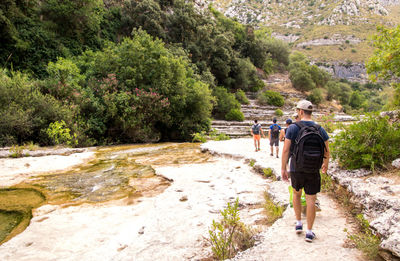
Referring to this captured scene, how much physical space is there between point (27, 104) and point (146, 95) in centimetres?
631

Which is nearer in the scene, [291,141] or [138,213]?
[291,141]

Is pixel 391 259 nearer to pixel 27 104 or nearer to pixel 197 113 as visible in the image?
pixel 27 104

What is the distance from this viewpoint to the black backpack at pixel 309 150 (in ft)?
9.22

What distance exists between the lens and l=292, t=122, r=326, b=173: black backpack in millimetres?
2811

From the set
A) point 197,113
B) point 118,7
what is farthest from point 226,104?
point 118,7

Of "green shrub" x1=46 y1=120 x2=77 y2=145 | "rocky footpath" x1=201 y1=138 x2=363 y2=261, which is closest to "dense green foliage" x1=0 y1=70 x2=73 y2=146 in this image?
"green shrub" x1=46 y1=120 x2=77 y2=145

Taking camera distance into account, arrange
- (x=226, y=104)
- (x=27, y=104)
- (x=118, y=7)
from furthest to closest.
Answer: (x=118, y=7) < (x=226, y=104) < (x=27, y=104)

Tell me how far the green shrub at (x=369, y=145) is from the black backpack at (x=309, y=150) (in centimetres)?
223

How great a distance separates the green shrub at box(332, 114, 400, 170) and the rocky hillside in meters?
71.0

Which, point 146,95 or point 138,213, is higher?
point 146,95

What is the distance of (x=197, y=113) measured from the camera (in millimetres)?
18172

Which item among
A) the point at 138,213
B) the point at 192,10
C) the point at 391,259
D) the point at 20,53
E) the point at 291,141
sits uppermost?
the point at 192,10

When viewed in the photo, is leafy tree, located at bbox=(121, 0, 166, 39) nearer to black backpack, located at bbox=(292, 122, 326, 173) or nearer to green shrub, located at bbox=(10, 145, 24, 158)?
green shrub, located at bbox=(10, 145, 24, 158)

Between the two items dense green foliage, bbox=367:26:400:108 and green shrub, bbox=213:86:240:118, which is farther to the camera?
green shrub, bbox=213:86:240:118
